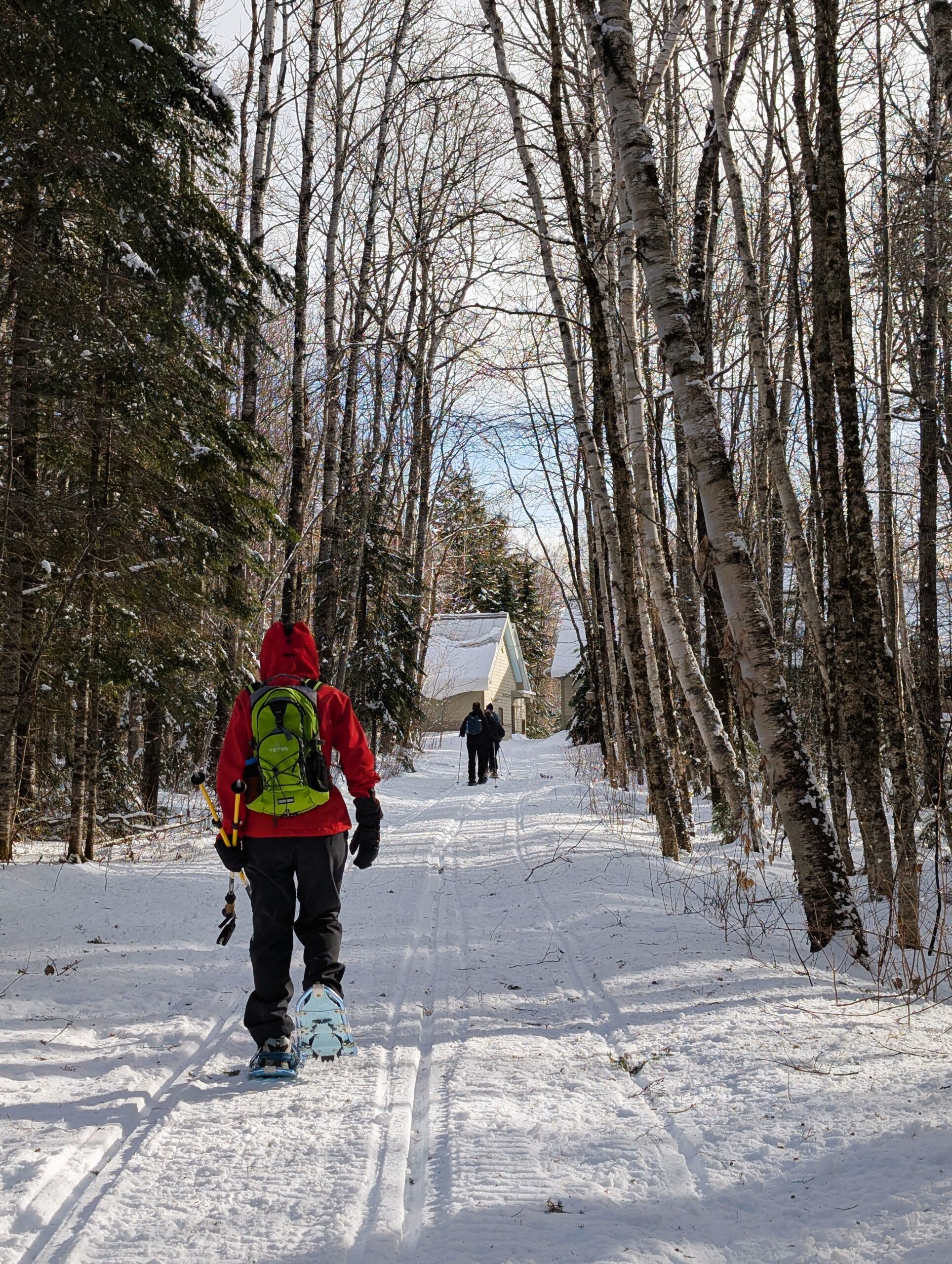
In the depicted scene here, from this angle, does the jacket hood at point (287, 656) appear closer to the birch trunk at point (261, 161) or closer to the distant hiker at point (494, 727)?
the birch trunk at point (261, 161)

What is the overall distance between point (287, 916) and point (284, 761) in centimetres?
72

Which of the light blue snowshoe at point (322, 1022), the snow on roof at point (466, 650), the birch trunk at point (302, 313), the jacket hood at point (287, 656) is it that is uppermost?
the birch trunk at point (302, 313)

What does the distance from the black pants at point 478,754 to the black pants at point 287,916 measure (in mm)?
15264

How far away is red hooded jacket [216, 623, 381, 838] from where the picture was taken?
4000mm

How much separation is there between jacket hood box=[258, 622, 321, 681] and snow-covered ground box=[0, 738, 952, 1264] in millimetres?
1853

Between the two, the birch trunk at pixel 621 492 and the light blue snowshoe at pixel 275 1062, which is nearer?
the light blue snowshoe at pixel 275 1062

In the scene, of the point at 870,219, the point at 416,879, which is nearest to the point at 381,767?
the point at 416,879

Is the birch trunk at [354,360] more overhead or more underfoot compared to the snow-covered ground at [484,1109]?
more overhead

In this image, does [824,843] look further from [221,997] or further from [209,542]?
[209,542]

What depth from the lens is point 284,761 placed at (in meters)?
3.99

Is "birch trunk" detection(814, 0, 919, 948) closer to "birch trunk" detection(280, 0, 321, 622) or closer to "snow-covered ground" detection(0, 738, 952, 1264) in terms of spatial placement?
"snow-covered ground" detection(0, 738, 952, 1264)

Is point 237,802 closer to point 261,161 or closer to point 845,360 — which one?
point 845,360

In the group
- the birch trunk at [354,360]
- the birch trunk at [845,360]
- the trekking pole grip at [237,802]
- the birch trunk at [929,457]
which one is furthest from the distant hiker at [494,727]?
the trekking pole grip at [237,802]

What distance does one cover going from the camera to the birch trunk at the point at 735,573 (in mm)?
5047
